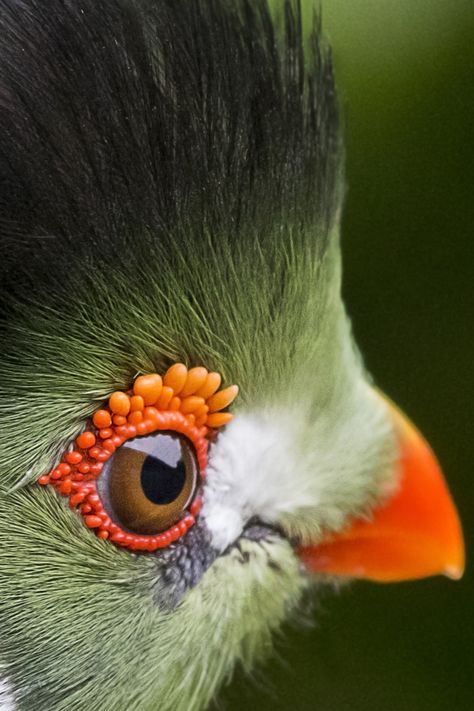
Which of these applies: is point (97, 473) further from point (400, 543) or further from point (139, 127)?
point (400, 543)

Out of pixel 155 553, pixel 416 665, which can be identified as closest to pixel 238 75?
pixel 155 553

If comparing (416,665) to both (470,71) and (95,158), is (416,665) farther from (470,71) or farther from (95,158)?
(95,158)

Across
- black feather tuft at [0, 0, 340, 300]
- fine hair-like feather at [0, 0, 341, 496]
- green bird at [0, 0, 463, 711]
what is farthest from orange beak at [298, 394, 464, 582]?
black feather tuft at [0, 0, 340, 300]

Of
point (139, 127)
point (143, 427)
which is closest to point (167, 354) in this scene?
point (143, 427)

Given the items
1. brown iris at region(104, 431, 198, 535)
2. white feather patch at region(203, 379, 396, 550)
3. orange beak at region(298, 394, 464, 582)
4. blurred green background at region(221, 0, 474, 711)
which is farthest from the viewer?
blurred green background at region(221, 0, 474, 711)

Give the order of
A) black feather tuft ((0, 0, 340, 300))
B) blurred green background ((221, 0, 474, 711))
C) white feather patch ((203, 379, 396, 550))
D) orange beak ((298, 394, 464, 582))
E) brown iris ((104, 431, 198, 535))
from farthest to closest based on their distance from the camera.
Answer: blurred green background ((221, 0, 474, 711)), orange beak ((298, 394, 464, 582)), white feather patch ((203, 379, 396, 550)), brown iris ((104, 431, 198, 535)), black feather tuft ((0, 0, 340, 300))

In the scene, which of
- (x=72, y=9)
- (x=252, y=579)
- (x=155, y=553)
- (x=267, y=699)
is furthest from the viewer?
(x=267, y=699)

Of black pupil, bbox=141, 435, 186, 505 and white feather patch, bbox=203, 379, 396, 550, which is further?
white feather patch, bbox=203, 379, 396, 550

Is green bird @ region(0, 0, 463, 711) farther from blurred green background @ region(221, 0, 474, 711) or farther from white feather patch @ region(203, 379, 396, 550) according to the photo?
blurred green background @ region(221, 0, 474, 711)
